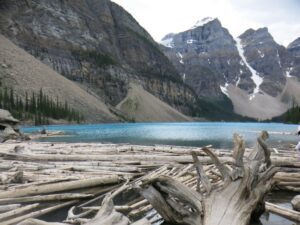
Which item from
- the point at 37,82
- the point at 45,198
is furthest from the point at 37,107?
the point at 45,198

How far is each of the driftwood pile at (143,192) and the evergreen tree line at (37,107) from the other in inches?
4148

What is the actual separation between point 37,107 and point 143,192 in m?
126

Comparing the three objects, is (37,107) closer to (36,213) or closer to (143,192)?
(36,213)

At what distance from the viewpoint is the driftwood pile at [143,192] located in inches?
350

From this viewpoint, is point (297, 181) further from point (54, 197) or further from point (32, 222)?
point (32, 222)

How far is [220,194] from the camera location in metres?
9.15

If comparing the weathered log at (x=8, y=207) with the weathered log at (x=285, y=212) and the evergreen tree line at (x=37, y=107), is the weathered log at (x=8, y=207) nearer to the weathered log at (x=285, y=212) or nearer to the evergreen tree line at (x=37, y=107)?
the weathered log at (x=285, y=212)

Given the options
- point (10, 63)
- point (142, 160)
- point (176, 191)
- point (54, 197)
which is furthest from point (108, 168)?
point (10, 63)

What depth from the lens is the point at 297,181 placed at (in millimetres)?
15477

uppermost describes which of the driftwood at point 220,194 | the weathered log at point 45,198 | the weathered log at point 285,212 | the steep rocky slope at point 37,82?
the steep rocky slope at point 37,82

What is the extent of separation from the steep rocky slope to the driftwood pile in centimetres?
12816

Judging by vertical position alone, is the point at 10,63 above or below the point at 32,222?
above

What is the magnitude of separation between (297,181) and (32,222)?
11.6m

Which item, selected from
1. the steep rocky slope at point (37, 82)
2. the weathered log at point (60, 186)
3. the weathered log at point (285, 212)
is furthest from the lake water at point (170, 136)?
the steep rocky slope at point (37, 82)
